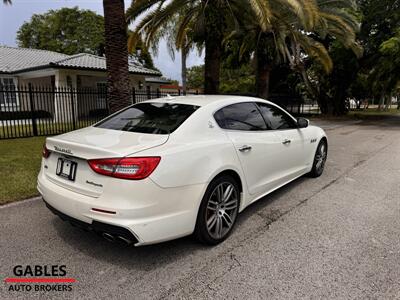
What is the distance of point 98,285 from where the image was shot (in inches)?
100.0

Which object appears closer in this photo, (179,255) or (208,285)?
(208,285)

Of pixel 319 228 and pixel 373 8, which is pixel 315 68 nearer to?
pixel 373 8

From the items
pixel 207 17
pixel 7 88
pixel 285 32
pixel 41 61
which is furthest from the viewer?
pixel 41 61

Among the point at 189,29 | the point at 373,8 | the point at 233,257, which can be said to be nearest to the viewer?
the point at 233,257

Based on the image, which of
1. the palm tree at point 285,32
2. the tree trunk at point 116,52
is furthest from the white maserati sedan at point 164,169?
the palm tree at point 285,32

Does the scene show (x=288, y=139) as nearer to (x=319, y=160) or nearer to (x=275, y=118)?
(x=275, y=118)

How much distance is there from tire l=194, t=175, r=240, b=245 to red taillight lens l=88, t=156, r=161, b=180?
2.34 feet

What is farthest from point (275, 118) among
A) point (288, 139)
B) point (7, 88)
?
point (7, 88)

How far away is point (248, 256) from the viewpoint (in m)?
3.01

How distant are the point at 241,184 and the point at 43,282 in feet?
7.24

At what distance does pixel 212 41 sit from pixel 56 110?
29.6ft

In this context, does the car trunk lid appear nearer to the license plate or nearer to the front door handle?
the license plate

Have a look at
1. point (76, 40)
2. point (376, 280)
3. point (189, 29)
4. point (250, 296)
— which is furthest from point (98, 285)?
point (76, 40)

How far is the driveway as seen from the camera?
98.3 inches
